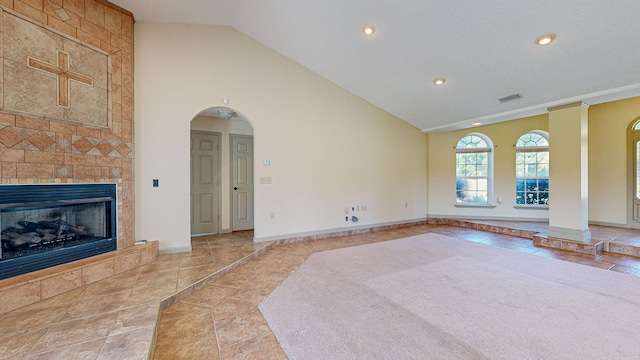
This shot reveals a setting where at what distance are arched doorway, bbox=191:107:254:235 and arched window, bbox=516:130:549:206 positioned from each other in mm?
6426

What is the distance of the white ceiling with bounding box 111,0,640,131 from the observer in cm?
283

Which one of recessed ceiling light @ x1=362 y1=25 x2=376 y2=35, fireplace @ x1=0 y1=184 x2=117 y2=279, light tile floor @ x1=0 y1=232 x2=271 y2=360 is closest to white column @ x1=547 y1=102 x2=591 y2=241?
recessed ceiling light @ x1=362 y1=25 x2=376 y2=35

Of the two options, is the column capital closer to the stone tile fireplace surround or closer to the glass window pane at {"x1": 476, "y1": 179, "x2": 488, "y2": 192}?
the glass window pane at {"x1": 476, "y1": 179, "x2": 488, "y2": 192}

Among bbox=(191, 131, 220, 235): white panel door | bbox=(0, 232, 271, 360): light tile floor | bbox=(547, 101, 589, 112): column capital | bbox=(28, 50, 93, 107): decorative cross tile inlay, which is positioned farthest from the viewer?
bbox=(191, 131, 220, 235): white panel door

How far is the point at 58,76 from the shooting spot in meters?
2.61

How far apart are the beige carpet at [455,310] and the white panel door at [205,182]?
7.91 feet

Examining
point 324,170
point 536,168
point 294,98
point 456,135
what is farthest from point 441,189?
point 294,98

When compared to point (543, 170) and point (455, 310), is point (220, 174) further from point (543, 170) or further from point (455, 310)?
point (543, 170)

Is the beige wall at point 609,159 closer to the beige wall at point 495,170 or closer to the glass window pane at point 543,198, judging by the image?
the glass window pane at point 543,198

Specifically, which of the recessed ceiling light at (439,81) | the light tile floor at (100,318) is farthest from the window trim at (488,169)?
the light tile floor at (100,318)

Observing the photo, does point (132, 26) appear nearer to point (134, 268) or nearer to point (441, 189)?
point (134, 268)

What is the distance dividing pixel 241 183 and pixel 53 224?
9.31ft

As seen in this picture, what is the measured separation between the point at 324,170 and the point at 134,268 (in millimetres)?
3303

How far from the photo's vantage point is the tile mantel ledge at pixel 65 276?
82.0 inches
